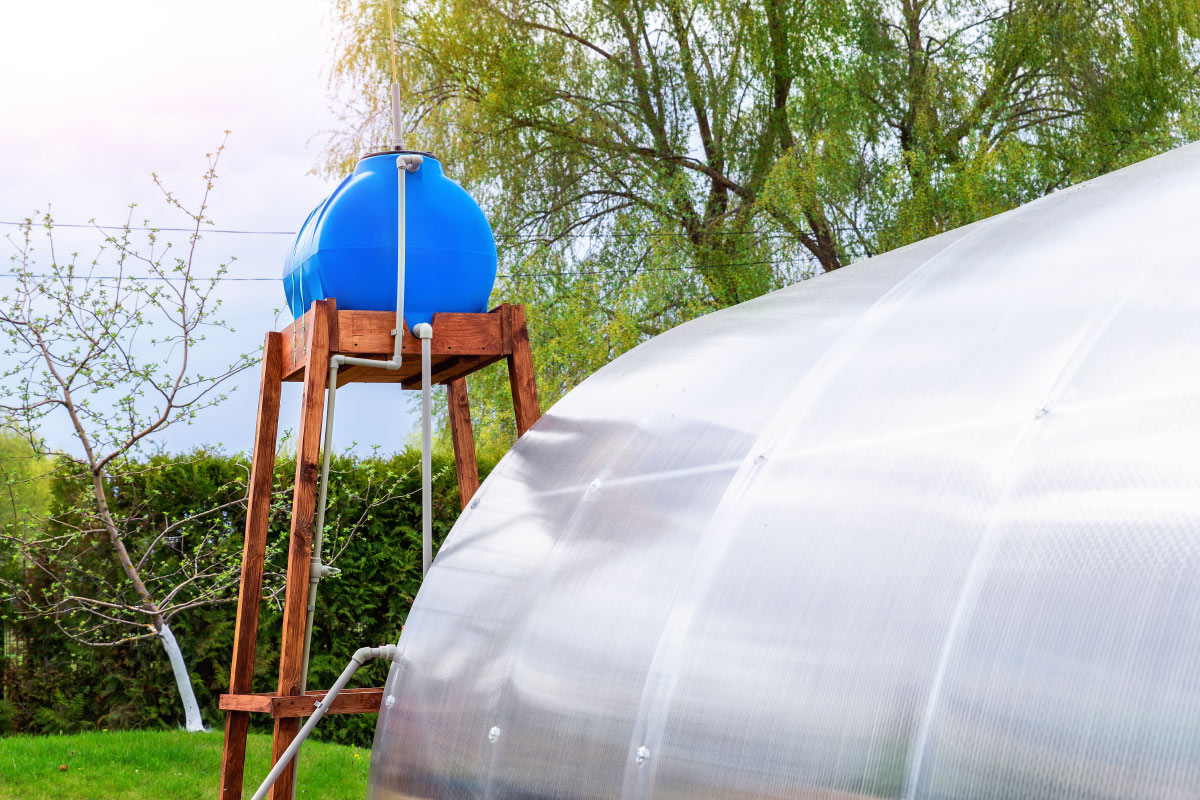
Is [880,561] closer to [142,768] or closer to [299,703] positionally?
Result: [299,703]

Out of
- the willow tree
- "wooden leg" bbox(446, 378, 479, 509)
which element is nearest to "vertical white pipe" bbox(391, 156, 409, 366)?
"wooden leg" bbox(446, 378, 479, 509)

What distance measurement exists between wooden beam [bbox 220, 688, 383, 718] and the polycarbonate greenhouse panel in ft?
2.36

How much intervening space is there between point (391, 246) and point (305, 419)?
0.58 metres

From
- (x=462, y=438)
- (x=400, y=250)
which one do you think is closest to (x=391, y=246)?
(x=400, y=250)

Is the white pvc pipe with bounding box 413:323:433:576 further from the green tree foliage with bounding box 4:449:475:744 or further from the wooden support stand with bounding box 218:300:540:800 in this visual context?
the green tree foliage with bounding box 4:449:475:744

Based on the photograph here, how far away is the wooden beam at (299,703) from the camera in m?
3.09

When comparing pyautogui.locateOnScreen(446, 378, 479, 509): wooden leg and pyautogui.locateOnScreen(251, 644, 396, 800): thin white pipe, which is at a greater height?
pyautogui.locateOnScreen(446, 378, 479, 509): wooden leg

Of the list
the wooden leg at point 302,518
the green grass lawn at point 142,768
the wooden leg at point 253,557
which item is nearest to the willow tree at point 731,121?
the green grass lawn at point 142,768

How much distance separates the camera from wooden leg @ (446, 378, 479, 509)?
12.8 feet

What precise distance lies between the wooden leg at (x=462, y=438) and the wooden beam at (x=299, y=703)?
0.87 metres

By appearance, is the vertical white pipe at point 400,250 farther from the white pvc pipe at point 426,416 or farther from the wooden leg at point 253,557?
the wooden leg at point 253,557

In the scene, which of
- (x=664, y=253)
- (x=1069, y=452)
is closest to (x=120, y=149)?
(x=664, y=253)

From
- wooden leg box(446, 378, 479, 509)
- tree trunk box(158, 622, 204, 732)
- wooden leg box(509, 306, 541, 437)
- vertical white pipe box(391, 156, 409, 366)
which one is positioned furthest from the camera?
tree trunk box(158, 622, 204, 732)

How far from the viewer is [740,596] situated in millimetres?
1730
